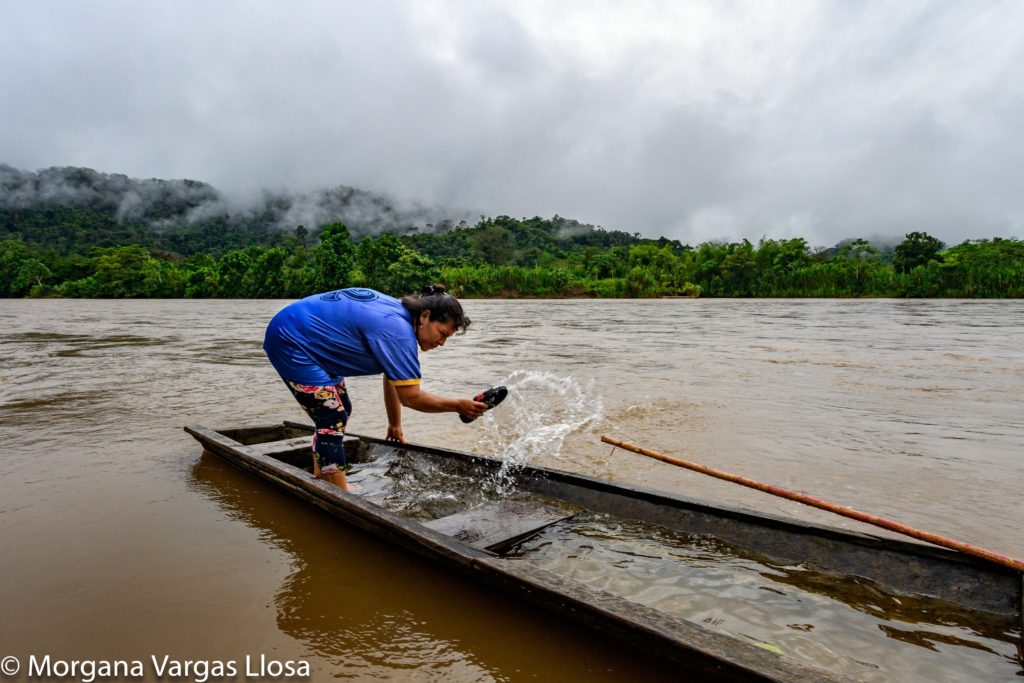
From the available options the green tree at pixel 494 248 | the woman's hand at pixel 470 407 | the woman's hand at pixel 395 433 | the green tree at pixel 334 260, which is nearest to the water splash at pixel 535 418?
the woman's hand at pixel 470 407

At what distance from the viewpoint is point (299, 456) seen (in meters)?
4.46

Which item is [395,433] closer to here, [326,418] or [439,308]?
[326,418]

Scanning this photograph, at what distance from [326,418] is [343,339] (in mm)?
533

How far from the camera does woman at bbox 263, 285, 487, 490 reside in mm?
3160

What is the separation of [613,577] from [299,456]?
273cm

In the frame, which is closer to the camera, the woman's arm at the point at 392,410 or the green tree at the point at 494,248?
the woman's arm at the point at 392,410

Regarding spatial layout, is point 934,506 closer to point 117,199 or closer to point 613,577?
point 613,577

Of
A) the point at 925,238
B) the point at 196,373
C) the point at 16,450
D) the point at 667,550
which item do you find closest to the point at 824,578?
the point at 667,550

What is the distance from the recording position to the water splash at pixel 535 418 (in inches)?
208

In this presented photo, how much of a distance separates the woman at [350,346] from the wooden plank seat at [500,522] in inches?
22.7

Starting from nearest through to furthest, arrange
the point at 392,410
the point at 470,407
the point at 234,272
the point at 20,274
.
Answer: the point at 470,407 < the point at 392,410 < the point at 234,272 < the point at 20,274

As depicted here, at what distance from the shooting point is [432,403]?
316 cm

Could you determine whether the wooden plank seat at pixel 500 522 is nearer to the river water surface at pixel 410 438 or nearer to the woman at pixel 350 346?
the river water surface at pixel 410 438

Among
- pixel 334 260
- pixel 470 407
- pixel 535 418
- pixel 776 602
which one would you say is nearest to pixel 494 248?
pixel 334 260
